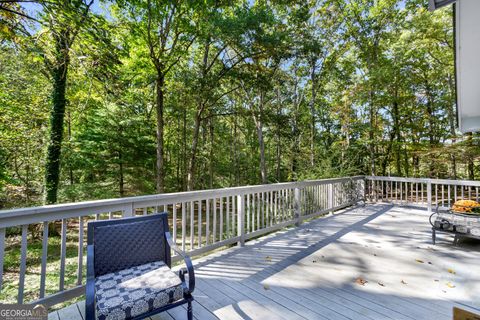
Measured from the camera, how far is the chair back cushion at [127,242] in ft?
6.22

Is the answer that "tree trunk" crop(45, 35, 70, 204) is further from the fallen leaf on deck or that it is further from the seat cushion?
the fallen leaf on deck

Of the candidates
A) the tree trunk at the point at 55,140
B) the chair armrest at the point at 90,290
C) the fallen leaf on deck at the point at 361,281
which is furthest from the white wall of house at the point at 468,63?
the tree trunk at the point at 55,140

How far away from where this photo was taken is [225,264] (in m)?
3.13

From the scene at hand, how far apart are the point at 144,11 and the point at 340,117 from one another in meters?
8.95

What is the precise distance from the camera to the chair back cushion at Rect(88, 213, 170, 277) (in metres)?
1.90

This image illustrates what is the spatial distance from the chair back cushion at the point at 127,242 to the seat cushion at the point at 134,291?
84 mm

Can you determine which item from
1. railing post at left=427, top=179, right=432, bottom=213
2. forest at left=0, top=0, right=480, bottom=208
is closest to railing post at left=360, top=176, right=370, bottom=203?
forest at left=0, top=0, right=480, bottom=208

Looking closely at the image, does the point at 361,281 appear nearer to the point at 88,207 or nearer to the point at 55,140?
the point at 88,207

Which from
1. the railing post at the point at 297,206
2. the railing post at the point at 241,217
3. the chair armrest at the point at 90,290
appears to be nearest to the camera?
the chair armrest at the point at 90,290

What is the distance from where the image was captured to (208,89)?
744 cm

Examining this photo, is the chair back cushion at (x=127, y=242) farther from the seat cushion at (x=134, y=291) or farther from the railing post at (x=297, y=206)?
the railing post at (x=297, y=206)

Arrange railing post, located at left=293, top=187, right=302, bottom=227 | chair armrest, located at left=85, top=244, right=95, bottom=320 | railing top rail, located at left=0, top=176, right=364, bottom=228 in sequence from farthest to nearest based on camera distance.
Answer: railing post, located at left=293, top=187, right=302, bottom=227, railing top rail, located at left=0, top=176, right=364, bottom=228, chair armrest, located at left=85, top=244, right=95, bottom=320

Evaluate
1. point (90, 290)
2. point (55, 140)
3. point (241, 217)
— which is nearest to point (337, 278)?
point (241, 217)

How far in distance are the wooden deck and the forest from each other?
341 centimetres
